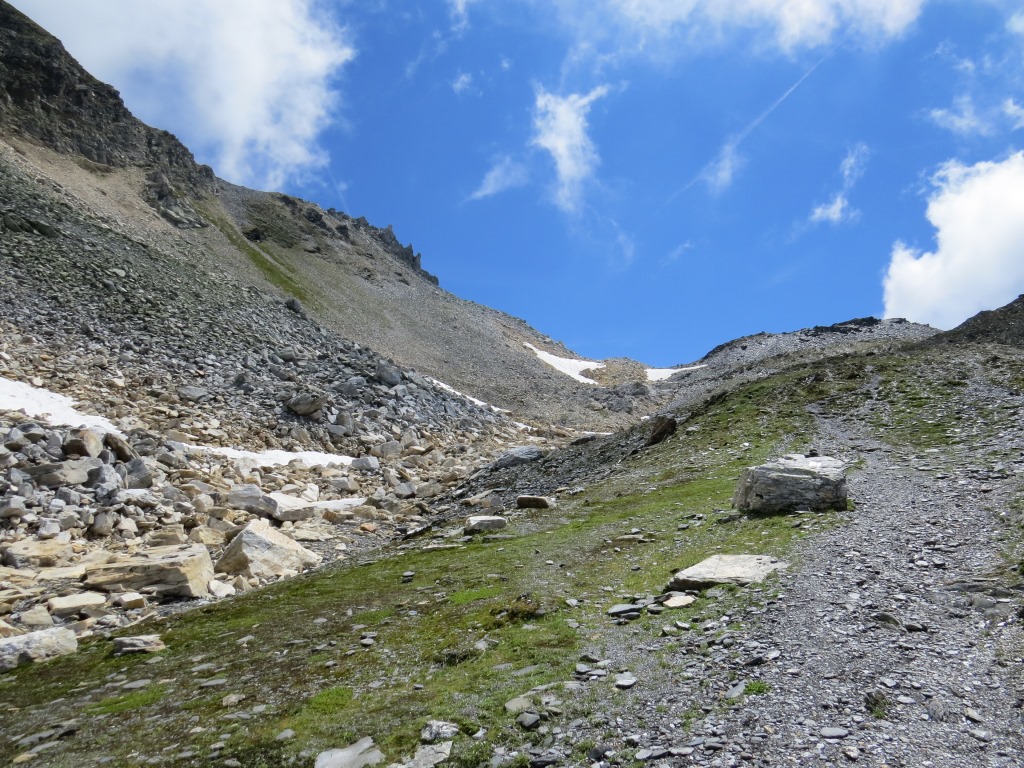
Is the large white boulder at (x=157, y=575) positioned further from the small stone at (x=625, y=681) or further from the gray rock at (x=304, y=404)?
the gray rock at (x=304, y=404)

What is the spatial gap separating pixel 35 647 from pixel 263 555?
7271mm

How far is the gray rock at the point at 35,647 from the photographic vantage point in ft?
38.2

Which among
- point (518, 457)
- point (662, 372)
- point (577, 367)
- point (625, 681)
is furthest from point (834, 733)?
point (662, 372)

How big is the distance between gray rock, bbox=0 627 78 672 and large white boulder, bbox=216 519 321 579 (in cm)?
581

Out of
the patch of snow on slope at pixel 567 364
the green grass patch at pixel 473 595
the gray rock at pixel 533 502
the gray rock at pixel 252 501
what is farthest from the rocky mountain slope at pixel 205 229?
the green grass patch at pixel 473 595

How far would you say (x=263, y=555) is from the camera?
19.1m

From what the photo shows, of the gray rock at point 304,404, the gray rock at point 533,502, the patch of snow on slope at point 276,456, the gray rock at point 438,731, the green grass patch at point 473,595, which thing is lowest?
the gray rock at point 438,731

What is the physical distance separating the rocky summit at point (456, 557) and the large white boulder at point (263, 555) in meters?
0.10

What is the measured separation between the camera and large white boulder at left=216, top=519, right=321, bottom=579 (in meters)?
18.5

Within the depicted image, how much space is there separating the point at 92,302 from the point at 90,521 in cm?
2728

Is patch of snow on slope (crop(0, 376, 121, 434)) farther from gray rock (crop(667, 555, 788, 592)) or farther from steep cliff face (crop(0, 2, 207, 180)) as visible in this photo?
steep cliff face (crop(0, 2, 207, 180))

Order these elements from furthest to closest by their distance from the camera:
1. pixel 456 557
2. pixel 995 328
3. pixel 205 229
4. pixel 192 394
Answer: pixel 205 229 → pixel 995 328 → pixel 192 394 → pixel 456 557

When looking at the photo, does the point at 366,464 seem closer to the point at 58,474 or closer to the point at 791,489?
the point at 58,474

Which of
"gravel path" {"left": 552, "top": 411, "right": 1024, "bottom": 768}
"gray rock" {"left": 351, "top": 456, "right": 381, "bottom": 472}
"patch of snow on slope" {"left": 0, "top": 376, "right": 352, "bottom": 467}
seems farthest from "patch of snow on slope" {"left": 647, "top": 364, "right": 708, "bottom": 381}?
"gravel path" {"left": 552, "top": 411, "right": 1024, "bottom": 768}
